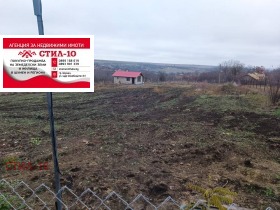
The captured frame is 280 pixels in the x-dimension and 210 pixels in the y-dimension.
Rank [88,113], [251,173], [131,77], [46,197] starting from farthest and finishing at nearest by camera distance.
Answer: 1. [131,77]
2. [88,113]
3. [251,173]
4. [46,197]

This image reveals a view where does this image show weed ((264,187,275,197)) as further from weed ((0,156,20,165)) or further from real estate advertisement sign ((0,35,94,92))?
weed ((0,156,20,165))

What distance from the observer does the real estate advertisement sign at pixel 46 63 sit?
212 centimetres

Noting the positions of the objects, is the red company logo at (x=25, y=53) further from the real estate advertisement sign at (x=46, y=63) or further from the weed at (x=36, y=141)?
the weed at (x=36, y=141)

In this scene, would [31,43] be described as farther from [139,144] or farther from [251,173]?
[139,144]

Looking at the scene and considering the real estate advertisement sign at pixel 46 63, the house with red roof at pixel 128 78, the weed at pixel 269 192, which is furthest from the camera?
the house with red roof at pixel 128 78

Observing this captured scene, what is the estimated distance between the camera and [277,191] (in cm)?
470

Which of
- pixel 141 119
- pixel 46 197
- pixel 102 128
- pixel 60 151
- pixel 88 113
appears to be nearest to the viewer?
pixel 46 197

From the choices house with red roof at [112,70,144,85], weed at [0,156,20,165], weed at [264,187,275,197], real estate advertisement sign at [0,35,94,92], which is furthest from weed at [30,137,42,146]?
house with red roof at [112,70,144,85]

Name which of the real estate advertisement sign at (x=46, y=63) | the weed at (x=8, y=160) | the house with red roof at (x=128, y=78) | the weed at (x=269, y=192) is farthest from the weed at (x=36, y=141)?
the house with red roof at (x=128, y=78)

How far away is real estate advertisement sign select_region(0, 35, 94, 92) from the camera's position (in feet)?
6.97

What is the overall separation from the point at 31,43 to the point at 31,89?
1.09ft

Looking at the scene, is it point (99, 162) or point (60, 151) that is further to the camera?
point (60, 151)

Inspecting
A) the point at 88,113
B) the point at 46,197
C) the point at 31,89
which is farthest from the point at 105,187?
the point at 88,113

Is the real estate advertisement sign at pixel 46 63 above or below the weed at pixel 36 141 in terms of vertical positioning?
above
